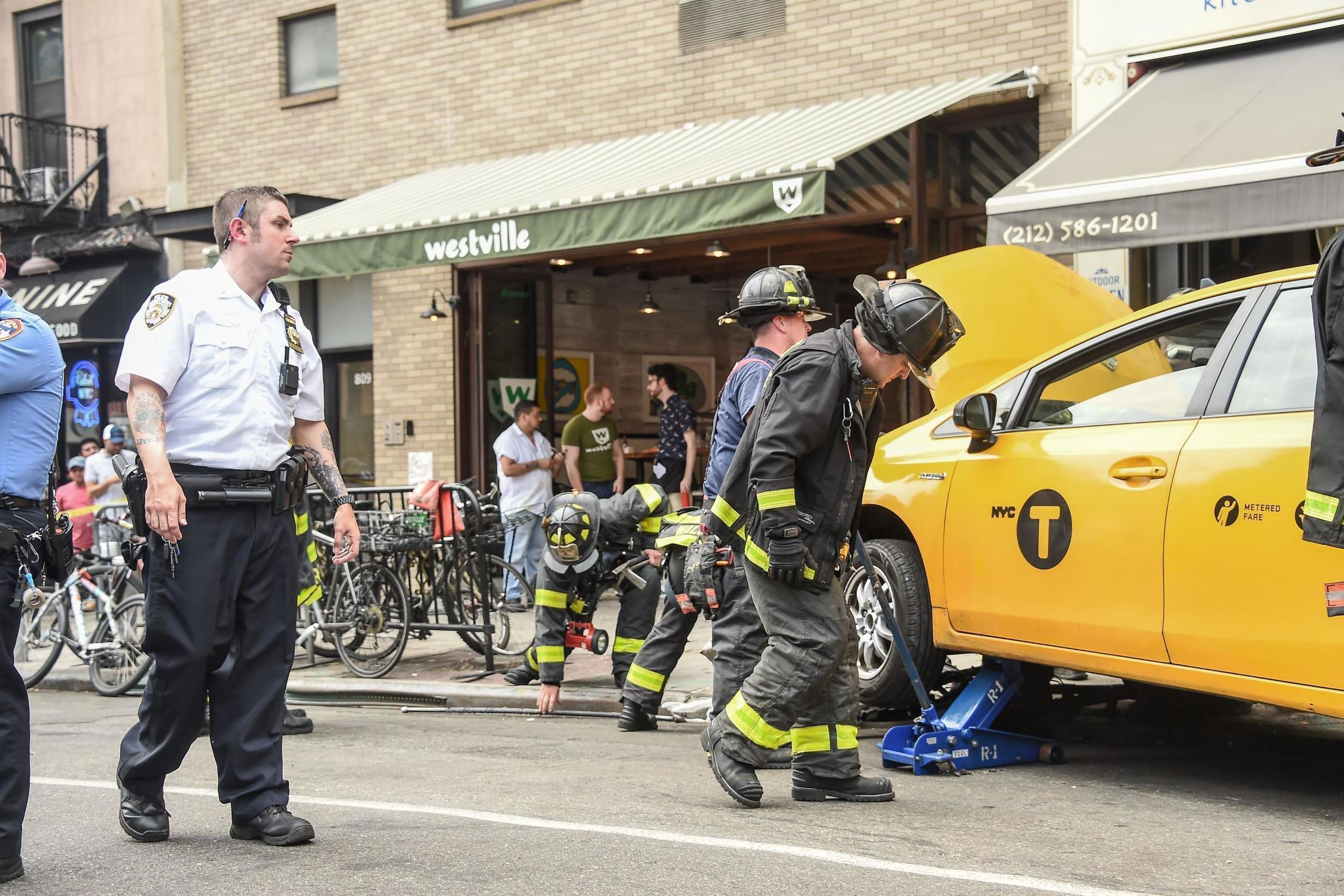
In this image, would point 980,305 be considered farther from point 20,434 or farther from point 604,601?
point 604,601

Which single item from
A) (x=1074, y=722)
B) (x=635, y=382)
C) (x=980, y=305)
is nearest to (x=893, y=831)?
(x=1074, y=722)

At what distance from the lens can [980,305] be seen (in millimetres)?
7922

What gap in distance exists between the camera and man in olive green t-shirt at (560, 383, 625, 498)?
1352 centimetres

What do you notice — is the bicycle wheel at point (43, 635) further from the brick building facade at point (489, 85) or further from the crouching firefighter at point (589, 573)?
the brick building facade at point (489, 85)

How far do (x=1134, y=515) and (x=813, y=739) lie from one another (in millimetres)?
1398

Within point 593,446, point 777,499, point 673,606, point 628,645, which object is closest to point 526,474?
point 593,446

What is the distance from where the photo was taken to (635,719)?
24.5 feet

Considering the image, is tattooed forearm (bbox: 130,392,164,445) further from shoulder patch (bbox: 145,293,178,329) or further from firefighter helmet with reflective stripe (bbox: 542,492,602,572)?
firefighter helmet with reflective stripe (bbox: 542,492,602,572)

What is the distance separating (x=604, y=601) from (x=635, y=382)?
14.7ft

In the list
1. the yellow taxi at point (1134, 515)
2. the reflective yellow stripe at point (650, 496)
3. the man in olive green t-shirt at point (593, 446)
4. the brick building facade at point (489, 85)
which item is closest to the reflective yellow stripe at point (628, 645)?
Result: the reflective yellow stripe at point (650, 496)

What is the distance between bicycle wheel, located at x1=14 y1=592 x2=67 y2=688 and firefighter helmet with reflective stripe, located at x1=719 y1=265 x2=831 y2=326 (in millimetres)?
6912

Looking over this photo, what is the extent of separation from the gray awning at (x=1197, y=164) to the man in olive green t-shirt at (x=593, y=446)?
5.03 metres

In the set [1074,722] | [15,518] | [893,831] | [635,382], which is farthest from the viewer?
[635,382]

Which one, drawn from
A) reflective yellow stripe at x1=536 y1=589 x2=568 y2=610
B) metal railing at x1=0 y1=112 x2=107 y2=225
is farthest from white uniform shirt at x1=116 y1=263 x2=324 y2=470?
metal railing at x1=0 y1=112 x2=107 y2=225
